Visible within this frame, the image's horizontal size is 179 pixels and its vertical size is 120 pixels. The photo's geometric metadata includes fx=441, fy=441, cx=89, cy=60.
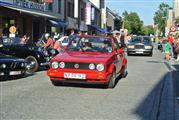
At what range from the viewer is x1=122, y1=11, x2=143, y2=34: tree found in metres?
143

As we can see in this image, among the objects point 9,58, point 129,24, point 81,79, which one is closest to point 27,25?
point 9,58

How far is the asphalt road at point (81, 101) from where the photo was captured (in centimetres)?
810

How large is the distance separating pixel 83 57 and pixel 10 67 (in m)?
2.94

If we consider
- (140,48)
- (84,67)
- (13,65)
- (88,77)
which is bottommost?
(140,48)

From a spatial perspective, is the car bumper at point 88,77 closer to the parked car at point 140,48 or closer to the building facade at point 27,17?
the building facade at point 27,17

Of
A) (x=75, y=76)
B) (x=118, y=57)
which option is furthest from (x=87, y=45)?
(x=75, y=76)

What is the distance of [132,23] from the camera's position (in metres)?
145

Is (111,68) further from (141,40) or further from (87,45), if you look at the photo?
(141,40)

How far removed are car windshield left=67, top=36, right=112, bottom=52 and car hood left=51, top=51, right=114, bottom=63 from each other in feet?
1.31

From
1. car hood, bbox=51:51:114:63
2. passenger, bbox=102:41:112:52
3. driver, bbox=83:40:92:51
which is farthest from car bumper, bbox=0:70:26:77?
passenger, bbox=102:41:112:52

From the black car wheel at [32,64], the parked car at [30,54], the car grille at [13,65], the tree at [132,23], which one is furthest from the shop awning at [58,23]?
the tree at [132,23]

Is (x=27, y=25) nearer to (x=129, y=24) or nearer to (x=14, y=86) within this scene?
(x=14, y=86)

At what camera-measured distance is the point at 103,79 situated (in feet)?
38.1

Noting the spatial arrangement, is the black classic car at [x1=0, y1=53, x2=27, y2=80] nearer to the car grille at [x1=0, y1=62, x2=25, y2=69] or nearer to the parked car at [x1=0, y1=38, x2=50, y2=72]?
the car grille at [x1=0, y1=62, x2=25, y2=69]
